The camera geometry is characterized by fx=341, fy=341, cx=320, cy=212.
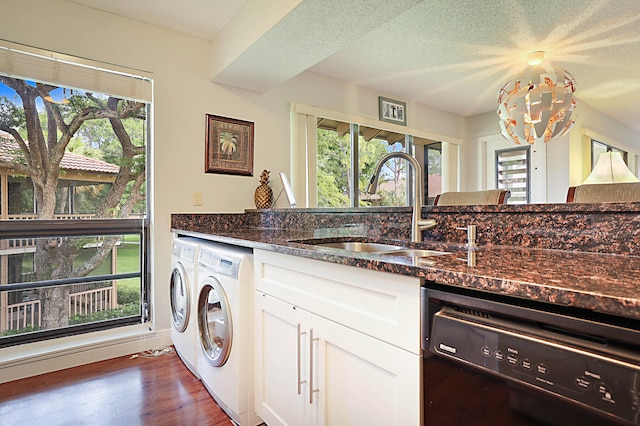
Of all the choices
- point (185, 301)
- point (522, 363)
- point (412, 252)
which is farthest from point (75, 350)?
point (522, 363)

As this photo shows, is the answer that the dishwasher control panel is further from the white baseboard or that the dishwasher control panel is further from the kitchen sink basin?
the white baseboard

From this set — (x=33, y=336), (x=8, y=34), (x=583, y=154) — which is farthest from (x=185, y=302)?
(x=583, y=154)

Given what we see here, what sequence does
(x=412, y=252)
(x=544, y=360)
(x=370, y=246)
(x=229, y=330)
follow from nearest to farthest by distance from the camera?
1. (x=544, y=360)
2. (x=412, y=252)
3. (x=229, y=330)
4. (x=370, y=246)

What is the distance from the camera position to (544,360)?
58 centimetres

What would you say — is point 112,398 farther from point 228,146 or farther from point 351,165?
point 351,165

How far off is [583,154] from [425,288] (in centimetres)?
465

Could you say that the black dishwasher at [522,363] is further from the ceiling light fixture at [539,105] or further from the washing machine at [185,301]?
the ceiling light fixture at [539,105]

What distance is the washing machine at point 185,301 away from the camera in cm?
192

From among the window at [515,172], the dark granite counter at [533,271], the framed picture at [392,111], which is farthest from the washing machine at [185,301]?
the window at [515,172]

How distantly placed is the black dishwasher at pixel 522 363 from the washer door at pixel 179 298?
62.5 inches

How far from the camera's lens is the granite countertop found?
537mm

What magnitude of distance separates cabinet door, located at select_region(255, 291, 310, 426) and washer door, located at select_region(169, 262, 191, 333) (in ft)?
2.43

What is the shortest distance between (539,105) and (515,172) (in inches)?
81.6

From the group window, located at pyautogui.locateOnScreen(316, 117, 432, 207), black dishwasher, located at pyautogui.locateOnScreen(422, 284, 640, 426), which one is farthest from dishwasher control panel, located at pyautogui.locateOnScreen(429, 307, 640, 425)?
window, located at pyautogui.locateOnScreen(316, 117, 432, 207)
